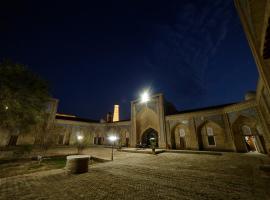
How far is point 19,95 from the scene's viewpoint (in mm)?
12930

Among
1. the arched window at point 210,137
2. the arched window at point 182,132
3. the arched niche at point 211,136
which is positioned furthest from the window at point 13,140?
the arched window at point 210,137

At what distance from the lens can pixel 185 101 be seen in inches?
4055

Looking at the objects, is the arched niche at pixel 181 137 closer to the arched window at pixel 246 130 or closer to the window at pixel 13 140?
the arched window at pixel 246 130

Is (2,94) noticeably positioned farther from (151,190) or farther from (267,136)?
(267,136)

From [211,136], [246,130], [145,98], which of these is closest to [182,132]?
[211,136]

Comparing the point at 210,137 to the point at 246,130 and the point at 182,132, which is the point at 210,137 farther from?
the point at 246,130

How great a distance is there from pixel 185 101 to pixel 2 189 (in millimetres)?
108272

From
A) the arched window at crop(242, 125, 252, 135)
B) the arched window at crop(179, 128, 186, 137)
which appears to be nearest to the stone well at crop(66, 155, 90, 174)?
the arched window at crop(179, 128, 186, 137)

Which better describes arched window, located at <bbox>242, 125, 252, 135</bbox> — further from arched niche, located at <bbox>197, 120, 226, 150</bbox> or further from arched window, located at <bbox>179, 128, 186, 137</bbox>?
arched window, located at <bbox>179, 128, 186, 137</bbox>

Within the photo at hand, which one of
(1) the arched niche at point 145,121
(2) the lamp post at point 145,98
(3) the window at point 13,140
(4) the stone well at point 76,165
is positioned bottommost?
(4) the stone well at point 76,165

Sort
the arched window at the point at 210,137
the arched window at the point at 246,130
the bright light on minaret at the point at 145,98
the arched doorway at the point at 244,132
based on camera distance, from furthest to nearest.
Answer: the bright light on minaret at the point at 145,98 → the arched window at the point at 210,137 → the arched window at the point at 246,130 → the arched doorway at the point at 244,132

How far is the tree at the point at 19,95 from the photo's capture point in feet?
39.5

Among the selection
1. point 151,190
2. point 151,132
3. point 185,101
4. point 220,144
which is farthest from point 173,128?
point 185,101

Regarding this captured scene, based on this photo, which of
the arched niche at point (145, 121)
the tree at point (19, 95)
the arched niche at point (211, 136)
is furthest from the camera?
the arched niche at point (145, 121)
